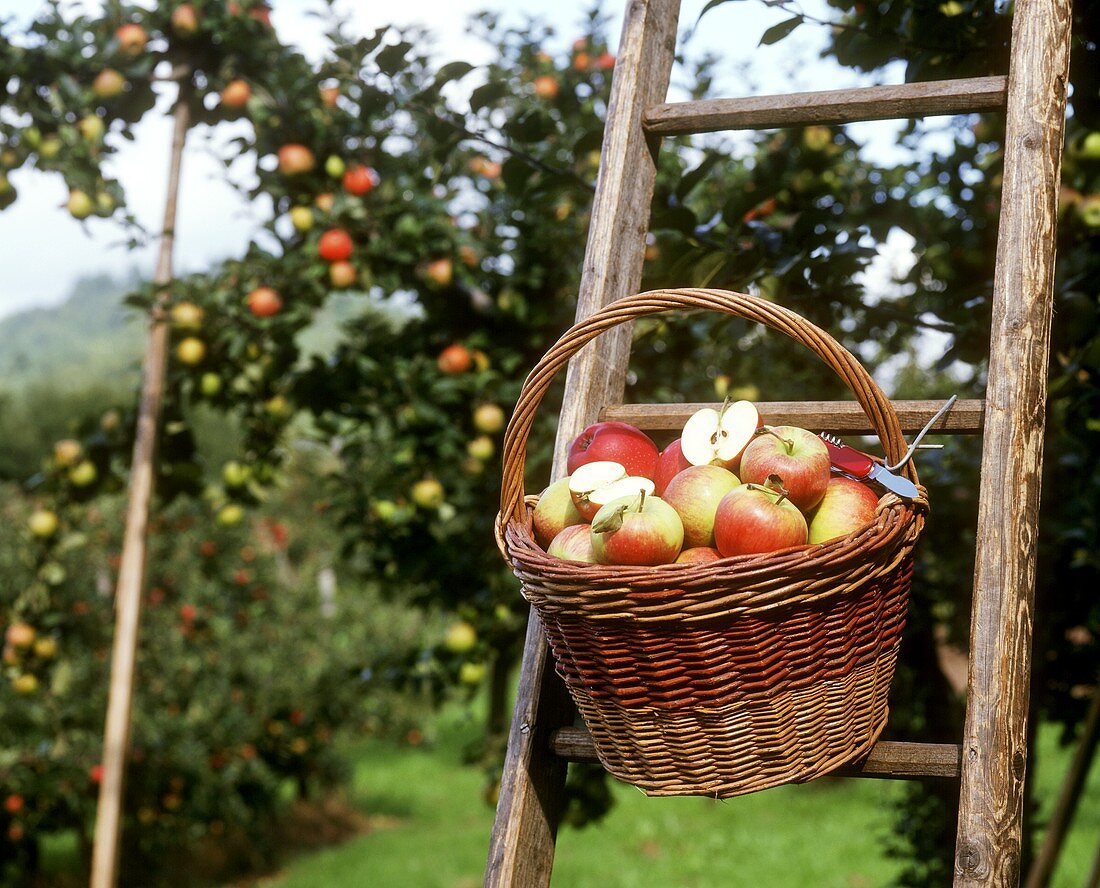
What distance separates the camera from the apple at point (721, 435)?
43.9 inches

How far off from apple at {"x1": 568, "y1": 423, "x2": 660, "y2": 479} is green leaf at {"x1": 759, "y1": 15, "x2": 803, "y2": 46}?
857 mm

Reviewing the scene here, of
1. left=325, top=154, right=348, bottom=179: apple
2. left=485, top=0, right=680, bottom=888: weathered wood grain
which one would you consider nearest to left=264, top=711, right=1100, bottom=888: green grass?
left=325, top=154, right=348, bottom=179: apple

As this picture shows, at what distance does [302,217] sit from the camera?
8.61 ft

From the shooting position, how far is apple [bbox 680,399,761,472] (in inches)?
43.9

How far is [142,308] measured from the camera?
8.24 ft

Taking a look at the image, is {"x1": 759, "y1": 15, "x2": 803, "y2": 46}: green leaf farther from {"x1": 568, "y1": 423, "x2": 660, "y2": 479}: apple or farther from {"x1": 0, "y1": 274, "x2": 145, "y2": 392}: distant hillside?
{"x1": 0, "y1": 274, "x2": 145, "y2": 392}: distant hillside

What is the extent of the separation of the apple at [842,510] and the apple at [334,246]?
1.70m

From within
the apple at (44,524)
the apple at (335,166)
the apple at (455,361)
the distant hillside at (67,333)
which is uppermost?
the distant hillside at (67,333)

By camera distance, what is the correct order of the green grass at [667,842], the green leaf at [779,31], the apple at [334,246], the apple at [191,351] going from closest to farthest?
the green leaf at [779,31] < the apple at [334,246] < the apple at [191,351] < the green grass at [667,842]

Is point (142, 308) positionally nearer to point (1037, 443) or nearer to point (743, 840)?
point (1037, 443)

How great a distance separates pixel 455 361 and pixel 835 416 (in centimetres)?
149

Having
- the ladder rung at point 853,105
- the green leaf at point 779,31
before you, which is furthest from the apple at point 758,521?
the green leaf at point 779,31

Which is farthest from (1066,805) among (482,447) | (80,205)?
(80,205)

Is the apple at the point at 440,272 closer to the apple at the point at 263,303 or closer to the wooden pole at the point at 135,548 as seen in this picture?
the apple at the point at 263,303
